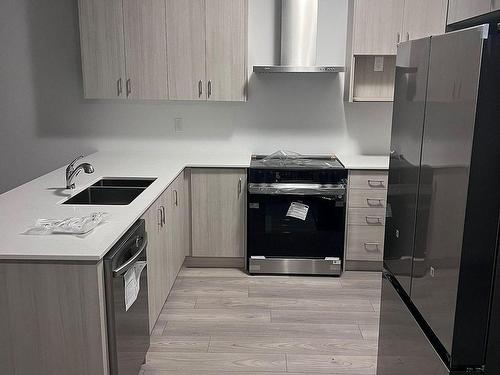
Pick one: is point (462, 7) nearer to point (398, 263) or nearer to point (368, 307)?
point (398, 263)

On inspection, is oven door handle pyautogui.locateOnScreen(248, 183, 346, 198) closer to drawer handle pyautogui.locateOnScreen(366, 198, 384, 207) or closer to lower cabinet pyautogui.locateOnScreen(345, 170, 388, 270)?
lower cabinet pyautogui.locateOnScreen(345, 170, 388, 270)

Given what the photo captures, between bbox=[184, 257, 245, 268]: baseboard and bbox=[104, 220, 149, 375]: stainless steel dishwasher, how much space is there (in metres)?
1.59

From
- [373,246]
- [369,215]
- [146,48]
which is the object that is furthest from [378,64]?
[146,48]

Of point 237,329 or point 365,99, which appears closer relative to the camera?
point 237,329

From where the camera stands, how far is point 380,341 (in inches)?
96.6

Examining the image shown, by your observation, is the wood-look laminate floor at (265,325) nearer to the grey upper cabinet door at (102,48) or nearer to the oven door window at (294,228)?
the oven door window at (294,228)

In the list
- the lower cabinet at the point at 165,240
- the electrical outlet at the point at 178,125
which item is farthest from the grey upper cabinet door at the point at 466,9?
the electrical outlet at the point at 178,125

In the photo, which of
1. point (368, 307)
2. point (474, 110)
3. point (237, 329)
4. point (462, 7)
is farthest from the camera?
point (368, 307)

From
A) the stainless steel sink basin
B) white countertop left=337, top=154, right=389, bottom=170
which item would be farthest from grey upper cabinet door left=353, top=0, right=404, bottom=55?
the stainless steel sink basin

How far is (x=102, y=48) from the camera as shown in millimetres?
3990

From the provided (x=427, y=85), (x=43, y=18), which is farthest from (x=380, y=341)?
(x=43, y=18)

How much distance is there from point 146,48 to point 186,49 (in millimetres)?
323

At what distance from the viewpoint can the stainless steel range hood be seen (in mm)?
3918

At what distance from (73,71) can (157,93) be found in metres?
0.90
